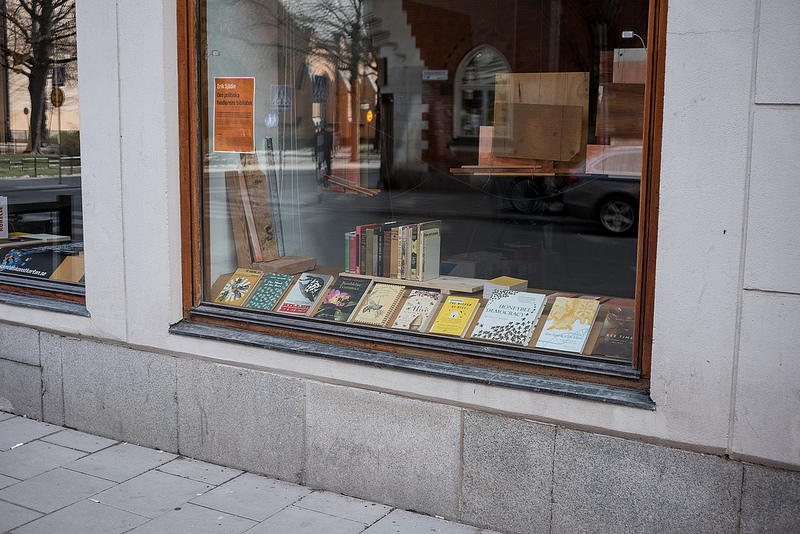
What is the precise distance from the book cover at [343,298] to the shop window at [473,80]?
442 cm

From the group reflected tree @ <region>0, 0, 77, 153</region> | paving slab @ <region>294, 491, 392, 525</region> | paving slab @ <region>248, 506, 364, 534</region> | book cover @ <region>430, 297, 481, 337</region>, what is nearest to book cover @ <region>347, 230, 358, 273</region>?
book cover @ <region>430, 297, 481, 337</region>

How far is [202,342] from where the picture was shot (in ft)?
13.8

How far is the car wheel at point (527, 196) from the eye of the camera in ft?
18.7

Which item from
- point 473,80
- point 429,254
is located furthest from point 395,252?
point 473,80

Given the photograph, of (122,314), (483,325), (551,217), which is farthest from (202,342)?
(551,217)

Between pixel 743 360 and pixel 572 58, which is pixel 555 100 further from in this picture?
pixel 743 360

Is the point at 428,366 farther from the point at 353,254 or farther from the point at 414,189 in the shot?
the point at 414,189

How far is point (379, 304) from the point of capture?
4.10 metres

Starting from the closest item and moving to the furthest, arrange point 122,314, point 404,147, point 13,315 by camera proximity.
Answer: point 122,314 → point 13,315 → point 404,147

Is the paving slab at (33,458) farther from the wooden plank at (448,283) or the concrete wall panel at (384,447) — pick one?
the wooden plank at (448,283)

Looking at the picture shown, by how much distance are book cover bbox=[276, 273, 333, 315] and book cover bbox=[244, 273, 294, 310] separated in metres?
0.06

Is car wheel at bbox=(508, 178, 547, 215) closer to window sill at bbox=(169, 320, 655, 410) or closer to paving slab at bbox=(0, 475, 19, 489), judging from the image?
window sill at bbox=(169, 320, 655, 410)

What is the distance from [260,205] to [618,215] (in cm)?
211

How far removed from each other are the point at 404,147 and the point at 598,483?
4.32 m
